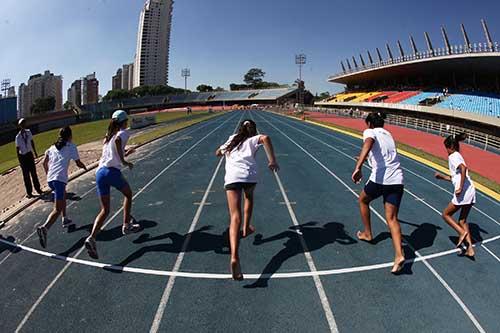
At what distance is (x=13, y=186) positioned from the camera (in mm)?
11977

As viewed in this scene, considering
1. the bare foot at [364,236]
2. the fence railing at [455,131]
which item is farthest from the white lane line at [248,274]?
the fence railing at [455,131]

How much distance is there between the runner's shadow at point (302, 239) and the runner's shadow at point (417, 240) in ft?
2.59

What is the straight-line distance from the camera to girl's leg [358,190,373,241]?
14.4ft

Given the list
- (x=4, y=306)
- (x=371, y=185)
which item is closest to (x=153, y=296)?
(x=4, y=306)

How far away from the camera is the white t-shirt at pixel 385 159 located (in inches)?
156

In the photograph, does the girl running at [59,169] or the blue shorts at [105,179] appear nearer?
the blue shorts at [105,179]

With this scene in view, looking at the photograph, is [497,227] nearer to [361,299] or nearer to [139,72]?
[361,299]

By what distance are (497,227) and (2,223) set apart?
900 centimetres

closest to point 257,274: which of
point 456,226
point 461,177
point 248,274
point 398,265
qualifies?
point 248,274

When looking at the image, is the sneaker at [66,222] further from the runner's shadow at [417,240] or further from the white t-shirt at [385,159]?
the runner's shadow at [417,240]

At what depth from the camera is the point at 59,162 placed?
5094 millimetres

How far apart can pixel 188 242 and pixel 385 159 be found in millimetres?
3080

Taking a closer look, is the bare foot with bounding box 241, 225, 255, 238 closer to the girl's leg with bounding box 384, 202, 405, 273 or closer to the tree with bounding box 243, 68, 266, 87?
the girl's leg with bounding box 384, 202, 405, 273

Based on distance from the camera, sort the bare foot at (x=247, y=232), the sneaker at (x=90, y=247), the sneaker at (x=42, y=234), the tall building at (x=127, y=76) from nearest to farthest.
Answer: the sneaker at (x=90, y=247), the sneaker at (x=42, y=234), the bare foot at (x=247, y=232), the tall building at (x=127, y=76)
